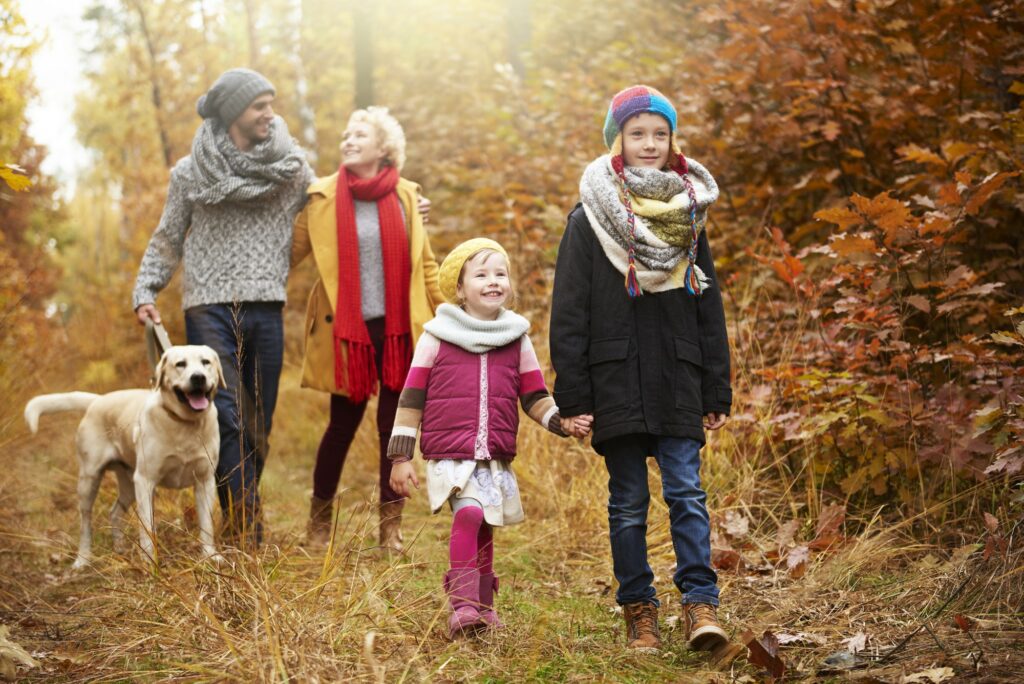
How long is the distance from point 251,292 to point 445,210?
4881 millimetres

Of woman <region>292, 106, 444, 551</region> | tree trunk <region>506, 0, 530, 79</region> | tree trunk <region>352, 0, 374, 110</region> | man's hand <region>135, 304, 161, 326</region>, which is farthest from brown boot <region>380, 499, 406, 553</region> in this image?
tree trunk <region>506, 0, 530, 79</region>

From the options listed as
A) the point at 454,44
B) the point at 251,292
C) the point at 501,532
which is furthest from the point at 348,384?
the point at 454,44

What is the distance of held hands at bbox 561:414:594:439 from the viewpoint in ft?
11.4

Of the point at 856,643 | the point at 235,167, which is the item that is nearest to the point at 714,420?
the point at 856,643

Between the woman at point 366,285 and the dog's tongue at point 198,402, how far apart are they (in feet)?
2.10

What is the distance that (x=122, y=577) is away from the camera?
12.8ft

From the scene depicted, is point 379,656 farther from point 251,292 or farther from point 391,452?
point 251,292

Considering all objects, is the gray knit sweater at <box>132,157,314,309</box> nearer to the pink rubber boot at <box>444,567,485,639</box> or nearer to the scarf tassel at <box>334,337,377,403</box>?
the scarf tassel at <box>334,337,377,403</box>

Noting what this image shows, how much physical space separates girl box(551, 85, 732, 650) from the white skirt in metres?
0.36

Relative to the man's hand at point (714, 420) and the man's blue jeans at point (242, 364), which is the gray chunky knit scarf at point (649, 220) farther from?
the man's blue jeans at point (242, 364)

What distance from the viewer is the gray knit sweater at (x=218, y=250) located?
4875 millimetres

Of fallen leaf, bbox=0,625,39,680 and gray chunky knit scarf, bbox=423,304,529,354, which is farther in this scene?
gray chunky knit scarf, bbox=423,304,529,354

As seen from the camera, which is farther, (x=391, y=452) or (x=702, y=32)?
(x=702, y=32)

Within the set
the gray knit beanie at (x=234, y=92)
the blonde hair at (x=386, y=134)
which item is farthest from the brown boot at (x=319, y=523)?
the gray knit beanie at (x=234, y=92)
